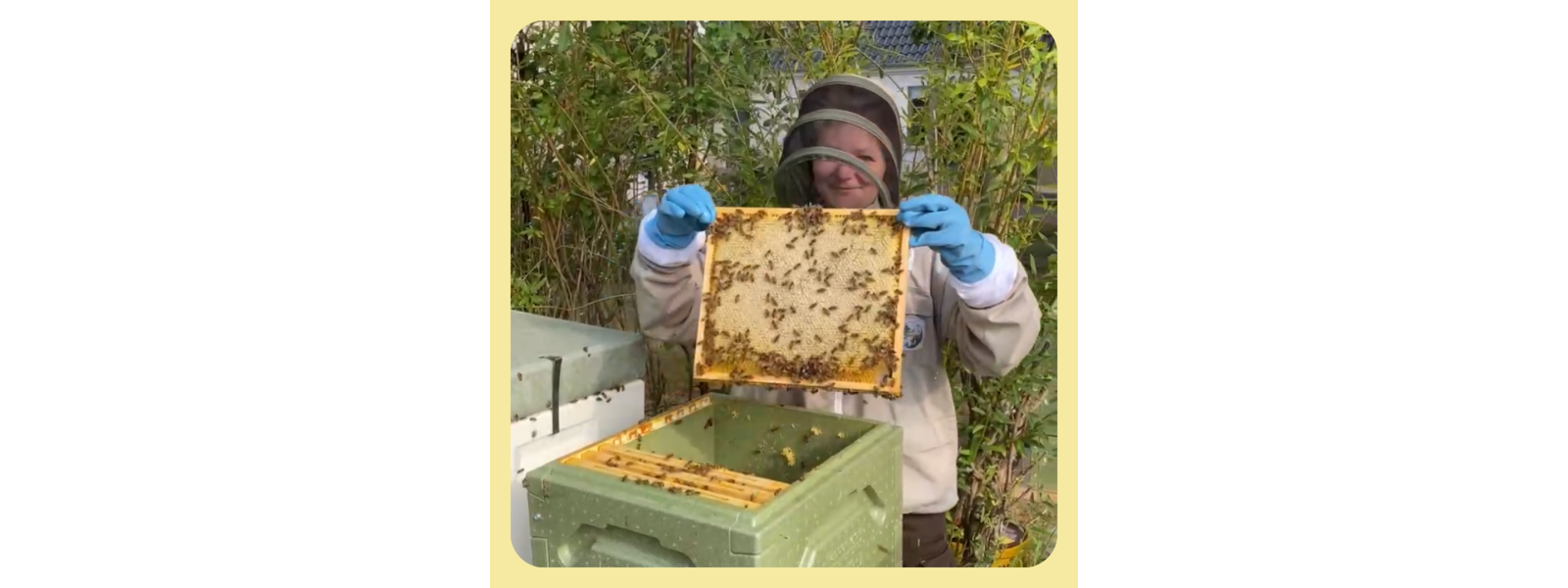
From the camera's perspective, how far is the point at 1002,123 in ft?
8.18

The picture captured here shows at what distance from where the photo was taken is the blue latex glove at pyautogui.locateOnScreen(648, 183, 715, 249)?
2010 mm

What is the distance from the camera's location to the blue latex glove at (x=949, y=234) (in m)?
1.89

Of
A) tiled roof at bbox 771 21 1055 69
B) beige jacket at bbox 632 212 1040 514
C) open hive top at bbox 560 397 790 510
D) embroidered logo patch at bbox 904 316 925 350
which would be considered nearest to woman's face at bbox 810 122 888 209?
beige jacket at bbox 632 212 1040 514

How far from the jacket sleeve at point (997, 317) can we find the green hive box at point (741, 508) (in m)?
0.32

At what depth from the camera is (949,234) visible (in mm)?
1895

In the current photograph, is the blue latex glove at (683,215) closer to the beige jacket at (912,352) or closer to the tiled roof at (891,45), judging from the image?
the beige jacket at (912,352)

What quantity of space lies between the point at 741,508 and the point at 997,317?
79 centimetres

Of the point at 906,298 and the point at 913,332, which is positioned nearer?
the point at 906,298

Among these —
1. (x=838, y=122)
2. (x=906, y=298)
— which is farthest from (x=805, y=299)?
(x=838, y=122)

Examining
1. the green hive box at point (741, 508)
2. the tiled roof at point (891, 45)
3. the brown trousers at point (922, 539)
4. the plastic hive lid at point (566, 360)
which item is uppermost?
the tiled roof at point (891, 45)

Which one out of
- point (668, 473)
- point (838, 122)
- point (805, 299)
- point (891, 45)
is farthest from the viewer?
point (891, 45)

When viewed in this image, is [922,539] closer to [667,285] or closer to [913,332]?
[913,332]

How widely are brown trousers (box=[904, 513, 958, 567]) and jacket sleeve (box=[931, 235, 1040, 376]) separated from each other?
42 cm

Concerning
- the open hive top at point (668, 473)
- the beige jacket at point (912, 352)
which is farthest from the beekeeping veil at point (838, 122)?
the open hive top at point (668, 473)
